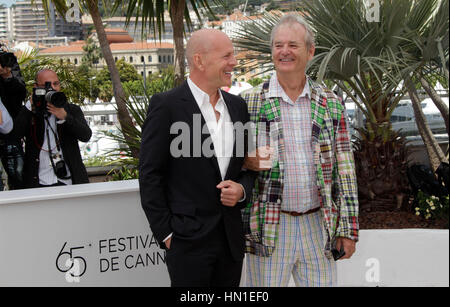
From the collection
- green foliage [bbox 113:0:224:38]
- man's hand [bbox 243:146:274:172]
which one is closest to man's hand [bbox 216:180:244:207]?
man's hand [bbox 243:146:274:172]

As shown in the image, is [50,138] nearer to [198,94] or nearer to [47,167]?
[47,167]

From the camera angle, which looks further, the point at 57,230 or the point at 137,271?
the point at 137,271

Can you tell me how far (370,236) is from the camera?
137 inches

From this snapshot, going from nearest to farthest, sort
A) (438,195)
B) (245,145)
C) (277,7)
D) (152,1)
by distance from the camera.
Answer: (245,145), (438,195), (277,7), (152,1)

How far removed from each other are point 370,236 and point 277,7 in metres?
1.72

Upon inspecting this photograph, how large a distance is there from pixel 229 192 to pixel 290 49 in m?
0.62

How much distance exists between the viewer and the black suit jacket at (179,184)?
2139mm

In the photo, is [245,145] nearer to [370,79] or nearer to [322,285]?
[322,285]

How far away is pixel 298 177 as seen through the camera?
2.32 metres

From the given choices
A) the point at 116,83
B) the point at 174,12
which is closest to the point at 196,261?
the point at 174,12

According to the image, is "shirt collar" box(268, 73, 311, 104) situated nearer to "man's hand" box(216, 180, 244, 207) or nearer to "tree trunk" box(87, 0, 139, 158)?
"man's hand" box(216, 180, 244, 207)

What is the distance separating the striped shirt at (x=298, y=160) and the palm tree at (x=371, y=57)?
119 cm
